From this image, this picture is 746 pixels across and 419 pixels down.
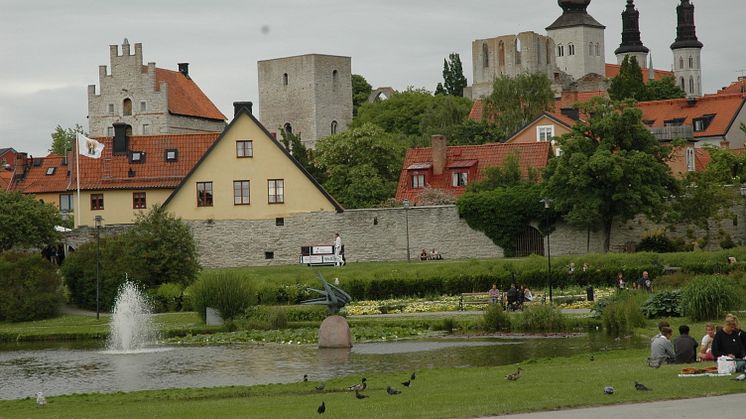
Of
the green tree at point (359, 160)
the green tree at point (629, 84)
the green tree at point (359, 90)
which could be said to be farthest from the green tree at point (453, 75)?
the green tree at point (359, 160)

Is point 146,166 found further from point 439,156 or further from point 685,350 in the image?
point 685,350

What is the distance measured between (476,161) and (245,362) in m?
43.2

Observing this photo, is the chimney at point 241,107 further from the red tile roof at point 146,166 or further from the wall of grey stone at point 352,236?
the red tile roof at point 146,166

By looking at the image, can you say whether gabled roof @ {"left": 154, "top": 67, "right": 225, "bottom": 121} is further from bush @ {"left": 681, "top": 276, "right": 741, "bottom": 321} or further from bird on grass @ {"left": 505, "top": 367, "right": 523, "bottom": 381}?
bird on grass @ {"left": 505, "top": 367, "right": 523, "bottom": 381}

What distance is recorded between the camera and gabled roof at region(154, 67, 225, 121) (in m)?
128

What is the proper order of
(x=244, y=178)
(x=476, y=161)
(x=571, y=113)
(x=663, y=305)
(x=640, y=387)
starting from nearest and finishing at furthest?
1. (x=640, y=387)
2. (x=663, y=305)
3. (x=244, y=178)
4. (x=476, y=161)
5. (x=571, y=113)

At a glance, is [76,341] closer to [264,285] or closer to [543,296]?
[264,285]

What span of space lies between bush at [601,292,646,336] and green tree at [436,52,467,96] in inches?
4983

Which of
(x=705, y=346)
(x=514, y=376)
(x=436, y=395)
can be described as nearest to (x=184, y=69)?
(x=705, y=346)

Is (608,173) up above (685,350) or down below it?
above

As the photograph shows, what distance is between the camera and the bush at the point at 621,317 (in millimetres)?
36969

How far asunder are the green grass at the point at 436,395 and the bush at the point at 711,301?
7.43 m

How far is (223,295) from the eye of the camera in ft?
152

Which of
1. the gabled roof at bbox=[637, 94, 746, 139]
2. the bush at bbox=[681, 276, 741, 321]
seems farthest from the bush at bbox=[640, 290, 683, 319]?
the gabled roof at bbox=[637, 94, 746, 139]
